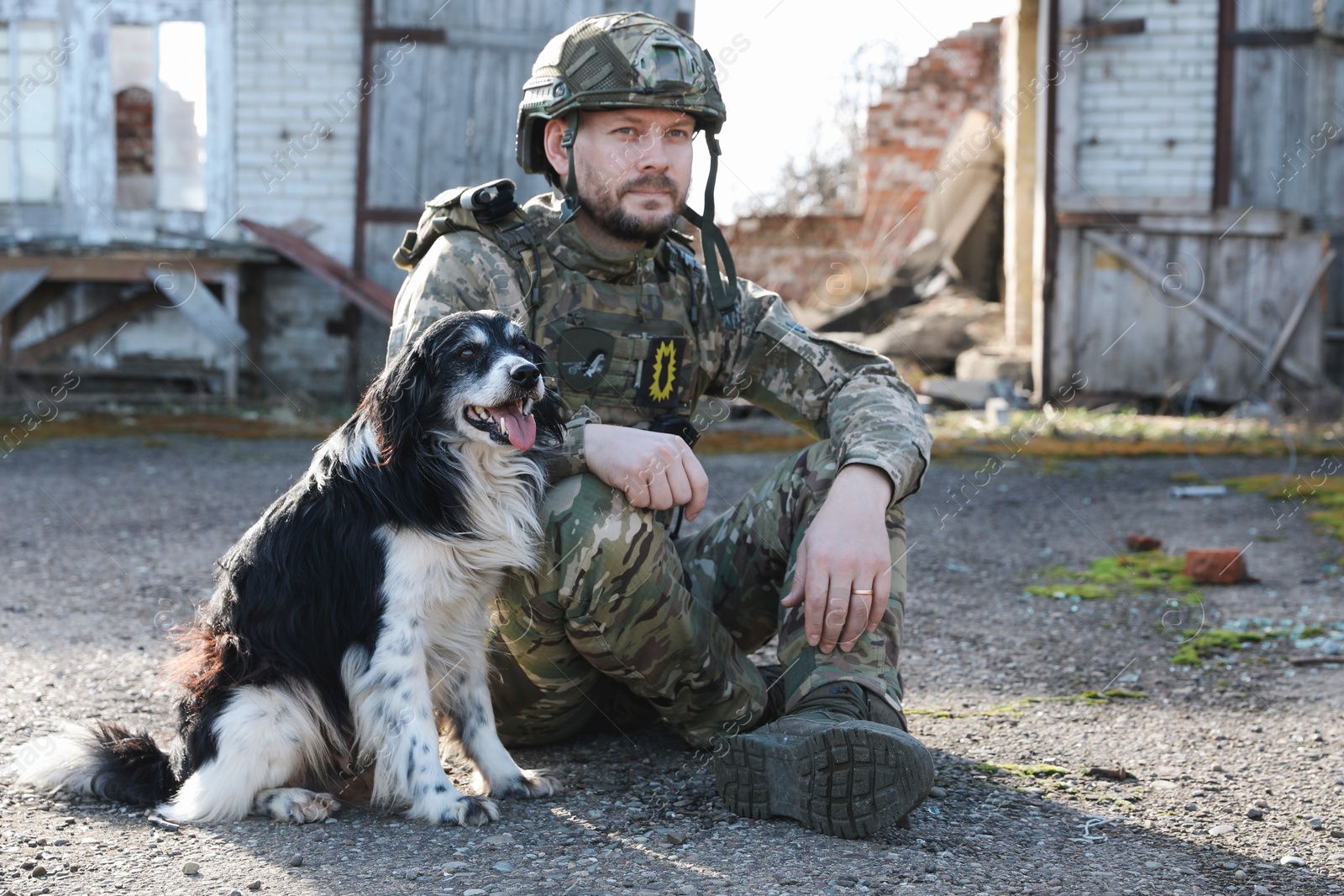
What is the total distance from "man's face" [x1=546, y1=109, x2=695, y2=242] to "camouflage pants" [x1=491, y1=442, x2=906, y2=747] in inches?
27.3

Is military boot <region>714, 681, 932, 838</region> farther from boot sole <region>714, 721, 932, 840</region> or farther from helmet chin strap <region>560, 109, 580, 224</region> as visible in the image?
helmet chin strap <region>560, 109, 580, 224</region>

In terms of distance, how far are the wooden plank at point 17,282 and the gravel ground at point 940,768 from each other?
4.17m

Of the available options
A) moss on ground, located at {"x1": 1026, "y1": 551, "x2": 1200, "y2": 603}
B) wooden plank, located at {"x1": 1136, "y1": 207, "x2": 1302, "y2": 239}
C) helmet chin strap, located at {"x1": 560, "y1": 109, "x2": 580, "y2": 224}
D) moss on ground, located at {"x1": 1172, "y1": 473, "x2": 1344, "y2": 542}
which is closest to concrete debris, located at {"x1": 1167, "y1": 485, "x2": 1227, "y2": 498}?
moss on ground, located at {"x1": 1172, "y1": 473, "x2": 1344, "y2": 542}

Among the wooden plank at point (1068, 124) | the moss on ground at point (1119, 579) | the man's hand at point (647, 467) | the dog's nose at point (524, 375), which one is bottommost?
the moss on ground at point (1119, 579)

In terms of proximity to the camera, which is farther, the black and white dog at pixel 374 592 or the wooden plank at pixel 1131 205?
the wooden plank at pixel 1131 205

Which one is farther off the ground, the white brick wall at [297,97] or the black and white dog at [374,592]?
the white brick wall at [297,97]

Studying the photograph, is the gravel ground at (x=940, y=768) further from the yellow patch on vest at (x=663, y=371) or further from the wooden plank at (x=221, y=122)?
the wooden plank at (x=221, y=122)

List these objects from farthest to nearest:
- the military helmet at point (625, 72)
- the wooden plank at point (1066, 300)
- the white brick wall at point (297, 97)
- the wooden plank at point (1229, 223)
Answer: the wooden plank at point (1066, 300) → the white brick wall at point (297, 97) → the wooden plank at point (1229, 223) → the military helmet at point (625, 72)

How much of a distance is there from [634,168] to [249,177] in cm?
762

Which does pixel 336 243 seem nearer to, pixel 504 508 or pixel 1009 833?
pixel 504 508

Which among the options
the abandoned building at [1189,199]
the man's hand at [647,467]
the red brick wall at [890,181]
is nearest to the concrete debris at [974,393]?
the abandoned building at [1189,199]

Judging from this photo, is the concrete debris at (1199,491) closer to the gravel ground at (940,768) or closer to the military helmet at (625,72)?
the gravel ground at (940,768)

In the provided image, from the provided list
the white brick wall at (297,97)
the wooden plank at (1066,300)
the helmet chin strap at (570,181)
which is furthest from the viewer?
the wooden plank at (1066,300)

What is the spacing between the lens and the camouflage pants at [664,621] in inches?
107
